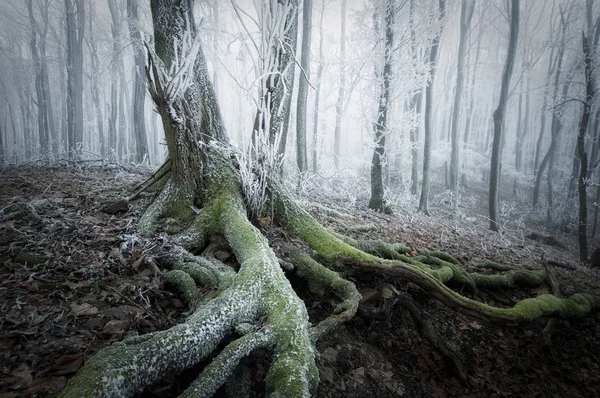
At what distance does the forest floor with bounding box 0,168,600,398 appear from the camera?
1538 millimetres

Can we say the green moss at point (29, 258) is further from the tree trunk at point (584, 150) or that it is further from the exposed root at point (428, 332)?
the tree trunk at point (584, 150)

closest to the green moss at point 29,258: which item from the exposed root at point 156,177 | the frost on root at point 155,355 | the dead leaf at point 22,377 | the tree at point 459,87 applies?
the dead leaf at point 22,377

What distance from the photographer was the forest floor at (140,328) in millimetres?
1538

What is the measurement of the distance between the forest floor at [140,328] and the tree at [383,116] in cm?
406

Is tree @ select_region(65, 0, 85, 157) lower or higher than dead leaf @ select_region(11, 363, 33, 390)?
higher

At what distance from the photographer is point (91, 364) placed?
3.77 feet

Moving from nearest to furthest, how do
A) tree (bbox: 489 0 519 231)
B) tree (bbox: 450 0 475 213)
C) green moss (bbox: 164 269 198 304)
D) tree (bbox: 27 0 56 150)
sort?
green moss (bbox: 164 269 198 304)
tree (bbox: 489 0 519 231)
tree (bbox: 450 0 475 213)
tree (bbox: 27 0 56 150)

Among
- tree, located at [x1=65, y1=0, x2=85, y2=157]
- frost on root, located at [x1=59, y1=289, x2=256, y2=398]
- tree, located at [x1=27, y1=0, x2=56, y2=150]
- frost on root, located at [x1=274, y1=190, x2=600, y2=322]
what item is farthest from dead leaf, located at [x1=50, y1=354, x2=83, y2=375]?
Result: tree, located at [x1=27, y1=0, x2=56, y2=150]

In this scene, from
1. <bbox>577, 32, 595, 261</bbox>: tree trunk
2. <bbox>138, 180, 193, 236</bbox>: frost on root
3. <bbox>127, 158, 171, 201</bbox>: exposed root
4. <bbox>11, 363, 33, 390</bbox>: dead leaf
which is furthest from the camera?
<bbox>577, 32, 595, 261</bbox>: tree trunk

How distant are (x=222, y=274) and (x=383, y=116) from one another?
673 centimetres

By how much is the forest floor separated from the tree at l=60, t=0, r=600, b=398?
19 cm

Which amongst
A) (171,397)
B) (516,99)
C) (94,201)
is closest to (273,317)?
(171,397)

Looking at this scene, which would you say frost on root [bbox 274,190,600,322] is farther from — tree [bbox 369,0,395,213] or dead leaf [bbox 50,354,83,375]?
tree [bbox 369,0,395,213]

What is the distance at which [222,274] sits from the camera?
2.35 metres
